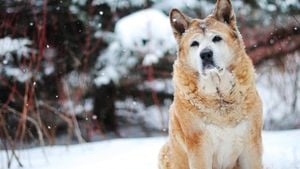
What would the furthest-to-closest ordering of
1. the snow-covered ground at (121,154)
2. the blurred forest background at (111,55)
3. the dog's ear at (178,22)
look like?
the blurred forest background at (111,55), the snow-covered ground at (121,154), the dog's ear at (178,22)

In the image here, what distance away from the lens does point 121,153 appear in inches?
257

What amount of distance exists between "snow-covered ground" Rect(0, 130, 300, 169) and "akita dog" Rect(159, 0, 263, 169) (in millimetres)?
1131

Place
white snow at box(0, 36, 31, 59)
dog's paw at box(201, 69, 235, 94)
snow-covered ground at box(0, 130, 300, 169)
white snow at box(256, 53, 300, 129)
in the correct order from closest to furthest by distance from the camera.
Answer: dog's paw at box(201, 69, 235, 94) → snow-covered ground at box(0, 130, 300, 169) → white snow at box(0, 36, 31, 59) → white snow at box(256, 53, 300, 129)

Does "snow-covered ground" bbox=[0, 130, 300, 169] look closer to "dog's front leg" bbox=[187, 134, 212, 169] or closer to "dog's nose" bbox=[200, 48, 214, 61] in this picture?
"dog's front leg" bbox=[187, 134, 212, 169]

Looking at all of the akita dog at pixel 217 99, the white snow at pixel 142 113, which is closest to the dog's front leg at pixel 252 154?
the akita dog at pixel 217 99

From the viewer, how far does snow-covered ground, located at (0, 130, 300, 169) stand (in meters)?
5.59

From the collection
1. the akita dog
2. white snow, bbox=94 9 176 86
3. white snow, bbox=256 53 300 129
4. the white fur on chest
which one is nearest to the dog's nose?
the akita dog

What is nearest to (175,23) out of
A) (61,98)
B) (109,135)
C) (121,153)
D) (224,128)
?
(224,128)

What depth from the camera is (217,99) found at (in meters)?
4.34

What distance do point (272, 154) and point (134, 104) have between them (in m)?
3.41

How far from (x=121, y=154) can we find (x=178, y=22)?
7.74ft

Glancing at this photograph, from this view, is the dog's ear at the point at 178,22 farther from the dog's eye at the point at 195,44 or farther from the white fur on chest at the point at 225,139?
the white fur on chest at the point at 225,139

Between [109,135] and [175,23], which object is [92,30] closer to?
[109,135]

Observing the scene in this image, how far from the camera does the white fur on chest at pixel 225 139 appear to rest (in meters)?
4.25
